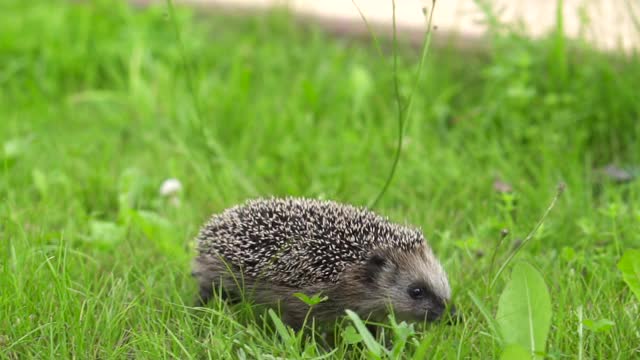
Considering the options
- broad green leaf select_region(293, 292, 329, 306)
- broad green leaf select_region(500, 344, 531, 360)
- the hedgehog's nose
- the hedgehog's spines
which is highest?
the hedgehog's spines

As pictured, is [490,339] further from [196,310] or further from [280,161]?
[280,161]

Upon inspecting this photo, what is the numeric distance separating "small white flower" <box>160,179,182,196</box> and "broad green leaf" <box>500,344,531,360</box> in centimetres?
321

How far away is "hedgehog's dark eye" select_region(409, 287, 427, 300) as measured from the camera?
14.5ft

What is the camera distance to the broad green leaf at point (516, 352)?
340cm

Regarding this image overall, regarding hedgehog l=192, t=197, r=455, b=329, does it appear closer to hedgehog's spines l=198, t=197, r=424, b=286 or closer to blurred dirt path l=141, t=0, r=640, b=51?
hedgehog's spines l=198, t=197, r=424, b=286

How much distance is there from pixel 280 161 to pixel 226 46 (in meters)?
2.42

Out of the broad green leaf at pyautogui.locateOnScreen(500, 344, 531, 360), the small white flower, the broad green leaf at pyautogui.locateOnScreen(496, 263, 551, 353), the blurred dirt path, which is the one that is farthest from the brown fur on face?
the blurred dirt path

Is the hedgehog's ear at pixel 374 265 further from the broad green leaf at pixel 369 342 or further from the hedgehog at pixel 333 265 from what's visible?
the broad green leaf at pixel 369 342

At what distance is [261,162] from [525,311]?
3.21 metres

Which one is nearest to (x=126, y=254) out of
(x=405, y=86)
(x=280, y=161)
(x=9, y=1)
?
(x=280, y=161)

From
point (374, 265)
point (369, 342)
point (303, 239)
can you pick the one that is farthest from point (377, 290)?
point (369, 342)

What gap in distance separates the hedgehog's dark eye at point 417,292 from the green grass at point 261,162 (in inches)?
6.7

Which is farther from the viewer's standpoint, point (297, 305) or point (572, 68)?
point (572, 68)

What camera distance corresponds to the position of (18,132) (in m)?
7.21
